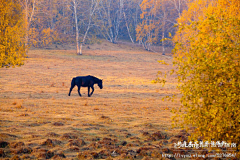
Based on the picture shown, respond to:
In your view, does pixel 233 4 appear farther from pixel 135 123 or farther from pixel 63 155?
pixel 63 155

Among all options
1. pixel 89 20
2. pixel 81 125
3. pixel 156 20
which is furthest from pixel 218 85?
pixel 156 20

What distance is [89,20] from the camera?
2042 inches

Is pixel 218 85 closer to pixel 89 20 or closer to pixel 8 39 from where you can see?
pixel 8 39

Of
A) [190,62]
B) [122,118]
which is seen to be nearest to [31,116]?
[122,118]

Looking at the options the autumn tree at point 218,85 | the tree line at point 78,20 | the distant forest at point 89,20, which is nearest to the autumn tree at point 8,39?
the tree line at point 78,20

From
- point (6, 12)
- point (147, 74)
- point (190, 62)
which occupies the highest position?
point (6, 12)

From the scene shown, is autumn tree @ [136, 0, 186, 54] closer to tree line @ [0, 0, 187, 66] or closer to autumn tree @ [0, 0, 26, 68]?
tree line @ [0, 0, 187, 66]

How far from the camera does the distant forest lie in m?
47.8

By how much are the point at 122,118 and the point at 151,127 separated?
2.00 meters

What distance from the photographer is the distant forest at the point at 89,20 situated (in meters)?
47.8

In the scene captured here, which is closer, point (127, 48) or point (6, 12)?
point (6, 12)

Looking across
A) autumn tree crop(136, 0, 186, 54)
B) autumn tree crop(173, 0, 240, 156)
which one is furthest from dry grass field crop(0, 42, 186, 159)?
autumn tree crop(136, 0, 186, 54)

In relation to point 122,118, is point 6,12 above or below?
above

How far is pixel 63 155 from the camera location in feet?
26.8
